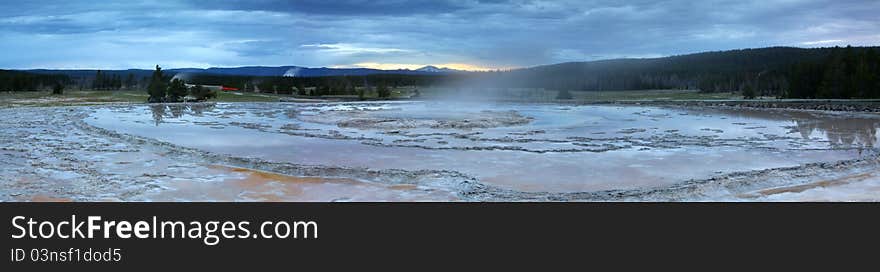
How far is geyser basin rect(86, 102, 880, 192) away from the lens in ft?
39.5

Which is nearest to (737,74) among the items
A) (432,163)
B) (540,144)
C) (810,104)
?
(810,104)

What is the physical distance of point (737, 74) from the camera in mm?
81438

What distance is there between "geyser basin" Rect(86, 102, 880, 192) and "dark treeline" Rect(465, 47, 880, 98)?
66.7ft

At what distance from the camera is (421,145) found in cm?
1642

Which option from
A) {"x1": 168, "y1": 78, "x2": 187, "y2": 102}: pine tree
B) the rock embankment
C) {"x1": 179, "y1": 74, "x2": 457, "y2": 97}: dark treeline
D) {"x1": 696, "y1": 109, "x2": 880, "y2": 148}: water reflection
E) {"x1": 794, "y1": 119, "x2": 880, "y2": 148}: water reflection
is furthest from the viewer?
{"x1": 179, "y1": 74, "x2": 457, "y2": 97}: dark treeline

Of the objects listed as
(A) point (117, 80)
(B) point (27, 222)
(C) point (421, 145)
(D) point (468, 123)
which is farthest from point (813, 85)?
(A) point (117, 80)

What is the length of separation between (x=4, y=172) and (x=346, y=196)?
246 inches

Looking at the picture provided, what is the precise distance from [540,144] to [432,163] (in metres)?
4.49

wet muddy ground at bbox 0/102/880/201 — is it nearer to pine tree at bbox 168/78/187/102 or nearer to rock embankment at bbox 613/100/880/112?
rock embankment at bbox 613/100/880/112

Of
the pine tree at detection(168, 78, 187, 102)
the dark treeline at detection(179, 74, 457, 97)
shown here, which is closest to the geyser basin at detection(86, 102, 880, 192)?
the pine tree at detection(168, 78, 187, 102)

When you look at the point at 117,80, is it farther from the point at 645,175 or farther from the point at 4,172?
the point at 645,175

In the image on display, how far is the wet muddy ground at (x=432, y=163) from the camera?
9.80m

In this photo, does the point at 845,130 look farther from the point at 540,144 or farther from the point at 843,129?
the point at 540,144

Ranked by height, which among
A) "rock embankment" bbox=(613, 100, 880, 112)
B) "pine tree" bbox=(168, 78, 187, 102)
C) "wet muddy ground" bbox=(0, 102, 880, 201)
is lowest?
"wet muddy ground" bbox=(0, 102, 880, 201)
